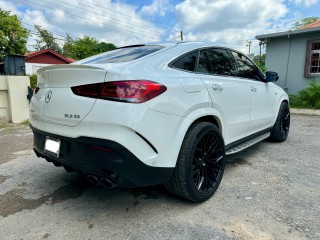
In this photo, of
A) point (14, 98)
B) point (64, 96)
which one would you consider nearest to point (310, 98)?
point (64, 96)

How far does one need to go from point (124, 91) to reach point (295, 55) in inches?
401

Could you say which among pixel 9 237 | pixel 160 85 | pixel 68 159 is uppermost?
pixel 160 85

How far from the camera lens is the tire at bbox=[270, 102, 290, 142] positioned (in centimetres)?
481

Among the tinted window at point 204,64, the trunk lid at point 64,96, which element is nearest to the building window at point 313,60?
the tinted window at point 204,64

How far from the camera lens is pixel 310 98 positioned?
29.5 ft

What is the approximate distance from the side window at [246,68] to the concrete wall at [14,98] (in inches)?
230

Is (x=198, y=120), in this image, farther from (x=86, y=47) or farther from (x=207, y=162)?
(x=86, y=47)

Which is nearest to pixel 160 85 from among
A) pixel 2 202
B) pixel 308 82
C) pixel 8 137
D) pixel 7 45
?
pixel 2 202

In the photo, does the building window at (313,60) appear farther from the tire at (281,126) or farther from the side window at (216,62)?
the side window at (216,62)

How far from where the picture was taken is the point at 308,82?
9.99 m

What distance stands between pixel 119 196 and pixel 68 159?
84 centimetres

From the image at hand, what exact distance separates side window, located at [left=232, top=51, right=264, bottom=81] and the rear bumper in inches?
81.2

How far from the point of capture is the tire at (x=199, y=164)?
243 centimetres

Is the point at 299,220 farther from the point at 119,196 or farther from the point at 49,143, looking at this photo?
the point at 49,143
